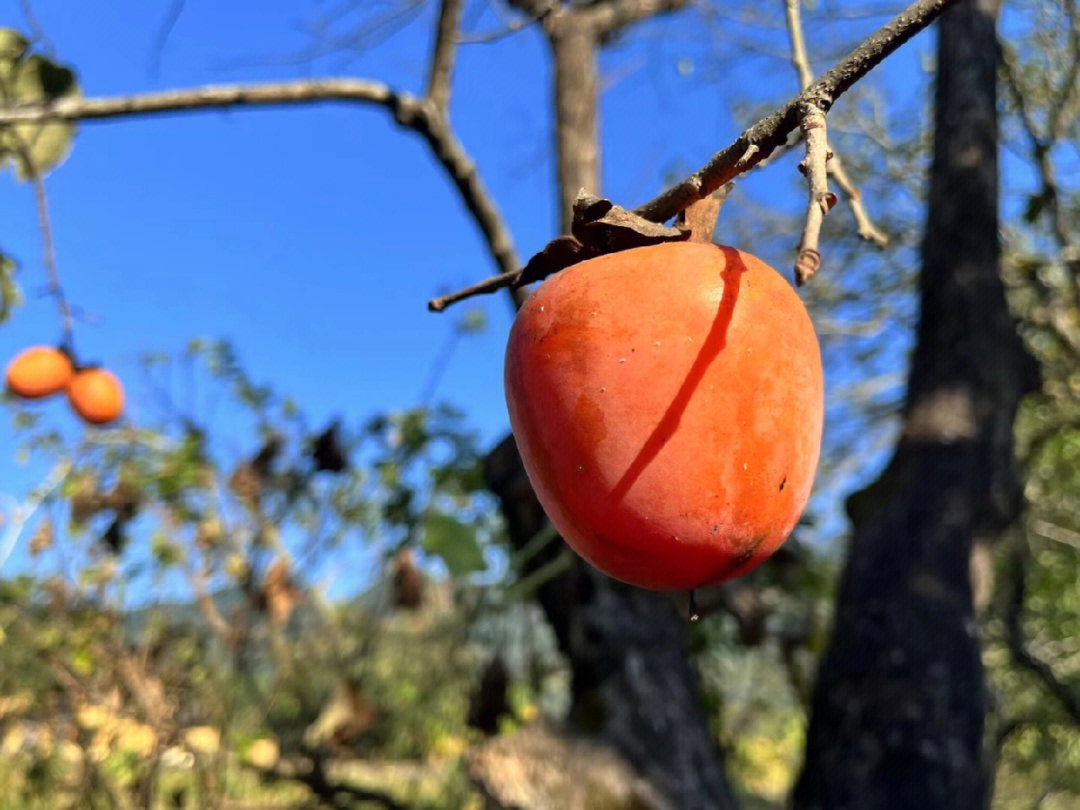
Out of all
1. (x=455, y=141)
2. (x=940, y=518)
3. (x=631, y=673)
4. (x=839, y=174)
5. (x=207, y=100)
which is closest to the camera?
(x=839, y=174)

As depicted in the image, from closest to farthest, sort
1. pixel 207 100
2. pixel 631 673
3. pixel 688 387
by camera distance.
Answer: pixel 688 387
pixel 207 100
pixel 631 673

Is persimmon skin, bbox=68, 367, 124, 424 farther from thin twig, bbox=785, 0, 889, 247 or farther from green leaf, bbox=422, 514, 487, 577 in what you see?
thin twig, bbox=785, 0, 889, 247

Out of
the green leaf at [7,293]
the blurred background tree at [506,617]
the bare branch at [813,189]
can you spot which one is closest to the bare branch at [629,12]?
the blurred background tree at [506,617]

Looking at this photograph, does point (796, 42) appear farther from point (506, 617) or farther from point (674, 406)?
point (506, 617)

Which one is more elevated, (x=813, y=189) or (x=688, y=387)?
(x=813, y=189)

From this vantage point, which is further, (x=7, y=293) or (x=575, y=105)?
(x=575, y=105)

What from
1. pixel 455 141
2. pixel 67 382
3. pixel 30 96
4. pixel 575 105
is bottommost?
pixel 67 382

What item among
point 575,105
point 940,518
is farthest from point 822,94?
point 575,105
